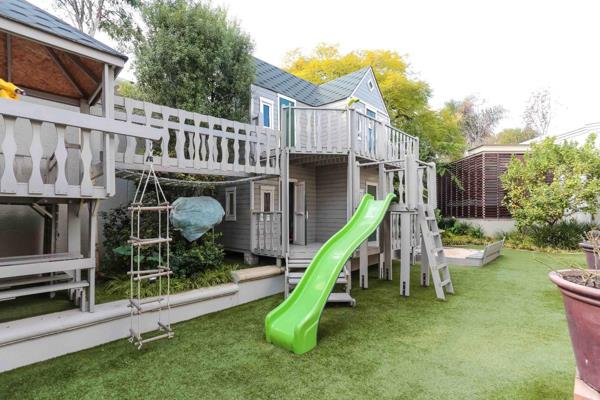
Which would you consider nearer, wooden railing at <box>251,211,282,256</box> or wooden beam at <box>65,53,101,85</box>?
wooden beam at <box>65,53,101,85</box>

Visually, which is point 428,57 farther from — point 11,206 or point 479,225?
point 11,206

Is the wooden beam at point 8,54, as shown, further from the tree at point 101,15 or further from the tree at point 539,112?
the tree at point 539,112

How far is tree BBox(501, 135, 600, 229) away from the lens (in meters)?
10.5

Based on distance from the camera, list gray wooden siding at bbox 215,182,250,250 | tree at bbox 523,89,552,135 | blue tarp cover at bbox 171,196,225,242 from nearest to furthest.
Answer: blue tarp cover at bbox 171,196,225,242
gray wooden siding at bbox 215,182,250,250
tree at bbox 523,89,552,135

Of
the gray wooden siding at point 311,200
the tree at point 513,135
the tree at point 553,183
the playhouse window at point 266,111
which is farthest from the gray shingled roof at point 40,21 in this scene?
the tree at point 513,135

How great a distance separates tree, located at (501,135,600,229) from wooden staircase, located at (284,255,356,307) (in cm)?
964

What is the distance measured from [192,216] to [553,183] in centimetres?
1252

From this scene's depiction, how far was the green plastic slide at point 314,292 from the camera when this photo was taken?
3.53 m

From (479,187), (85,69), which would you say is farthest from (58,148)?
(479,187)

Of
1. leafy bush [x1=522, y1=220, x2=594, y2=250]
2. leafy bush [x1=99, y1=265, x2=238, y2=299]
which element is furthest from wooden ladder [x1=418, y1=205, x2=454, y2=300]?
leafy bush [x1=522, y1=220, x2=594, y2=250]

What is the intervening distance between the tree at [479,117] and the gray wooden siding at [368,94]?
2501cm

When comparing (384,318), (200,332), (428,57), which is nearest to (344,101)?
(384,318)

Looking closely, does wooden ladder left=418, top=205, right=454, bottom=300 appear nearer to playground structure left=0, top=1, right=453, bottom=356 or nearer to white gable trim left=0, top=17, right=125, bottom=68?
playground structure left=0, top=1, right=453, bottom=356

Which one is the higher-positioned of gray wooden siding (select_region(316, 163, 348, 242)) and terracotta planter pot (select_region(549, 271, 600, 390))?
gray wooden siding (select_region(316, 163, 348, 242))
